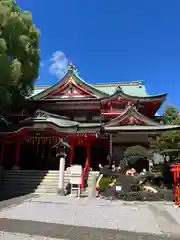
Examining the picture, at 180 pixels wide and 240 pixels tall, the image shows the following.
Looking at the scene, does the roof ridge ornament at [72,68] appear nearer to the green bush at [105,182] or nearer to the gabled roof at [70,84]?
the gabled roof at [70,84]

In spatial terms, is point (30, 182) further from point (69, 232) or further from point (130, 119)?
point (69, 232)

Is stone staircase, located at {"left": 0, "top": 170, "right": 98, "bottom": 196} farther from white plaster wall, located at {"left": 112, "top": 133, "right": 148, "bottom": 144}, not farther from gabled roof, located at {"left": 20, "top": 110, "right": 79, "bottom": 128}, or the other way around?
white plaster wall, located at {"left": 112, "top": 133, "right": 148, "bottom": 144}

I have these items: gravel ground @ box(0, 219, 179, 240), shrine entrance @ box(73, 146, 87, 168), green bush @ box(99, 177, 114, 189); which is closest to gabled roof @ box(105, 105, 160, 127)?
shrine entrance @ box(73, 146, 87, 168)

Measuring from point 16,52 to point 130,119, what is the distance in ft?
31.1

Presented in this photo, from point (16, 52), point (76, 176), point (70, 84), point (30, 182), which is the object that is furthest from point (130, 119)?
point (16, 52)

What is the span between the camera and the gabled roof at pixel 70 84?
19797 mm

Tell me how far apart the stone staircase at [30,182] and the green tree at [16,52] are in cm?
469

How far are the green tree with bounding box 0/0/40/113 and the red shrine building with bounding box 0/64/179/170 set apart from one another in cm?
245

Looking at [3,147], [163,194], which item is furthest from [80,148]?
[163,194]

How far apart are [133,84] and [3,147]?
16.5m

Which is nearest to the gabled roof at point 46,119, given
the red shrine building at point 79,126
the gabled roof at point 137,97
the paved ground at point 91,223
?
the red shrine building at point 79,126

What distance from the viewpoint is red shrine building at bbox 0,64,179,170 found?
48.4ft

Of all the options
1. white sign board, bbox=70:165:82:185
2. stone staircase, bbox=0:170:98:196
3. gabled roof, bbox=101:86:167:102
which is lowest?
stone staircase, bbox=0:170:98:196

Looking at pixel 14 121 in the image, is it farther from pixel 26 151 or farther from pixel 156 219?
pixel 156 219
